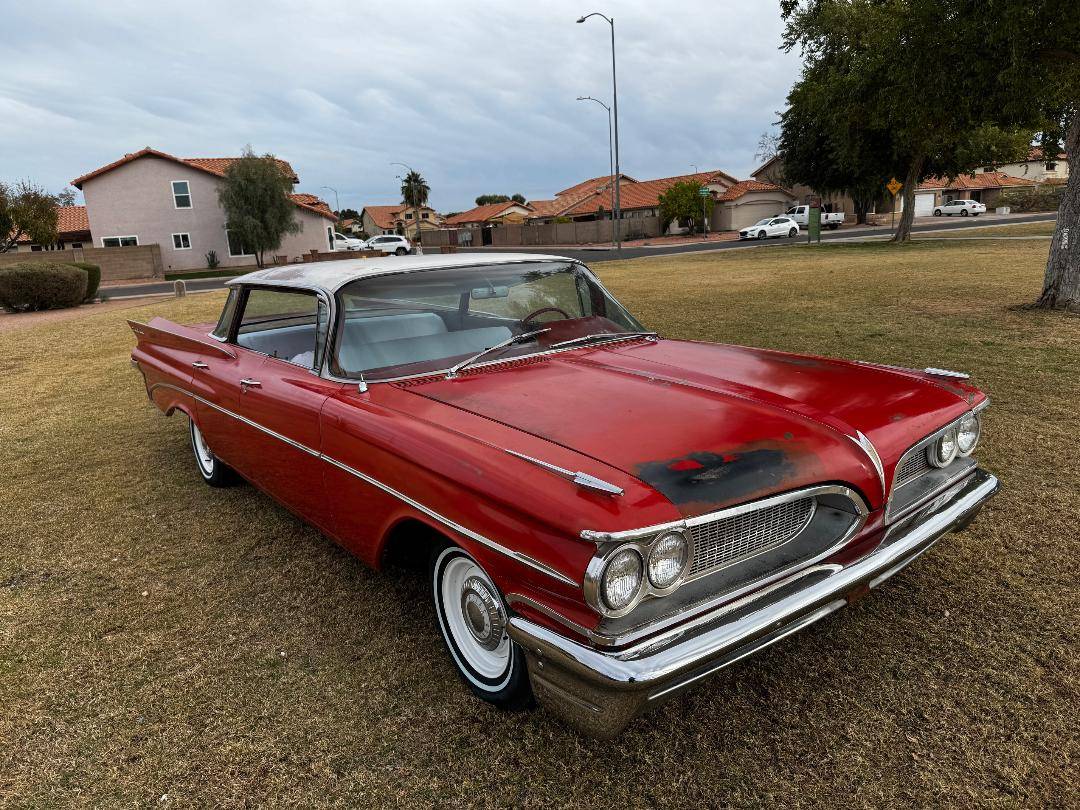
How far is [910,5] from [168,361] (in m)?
9.85

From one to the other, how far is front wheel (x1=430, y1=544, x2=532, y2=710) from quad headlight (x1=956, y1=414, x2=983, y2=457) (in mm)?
1929

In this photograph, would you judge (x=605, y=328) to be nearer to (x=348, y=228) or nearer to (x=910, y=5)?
(x=910, y=5)

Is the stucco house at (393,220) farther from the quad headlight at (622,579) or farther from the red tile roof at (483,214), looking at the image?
the quad headlight at (622,579)

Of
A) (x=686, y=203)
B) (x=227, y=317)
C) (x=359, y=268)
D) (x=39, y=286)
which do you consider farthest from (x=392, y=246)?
(x=359, y=268)

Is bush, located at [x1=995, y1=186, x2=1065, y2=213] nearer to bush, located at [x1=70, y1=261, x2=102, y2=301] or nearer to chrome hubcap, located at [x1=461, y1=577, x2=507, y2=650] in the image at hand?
bush, located at [x1=70, y1=261, x2=102, y2=301]

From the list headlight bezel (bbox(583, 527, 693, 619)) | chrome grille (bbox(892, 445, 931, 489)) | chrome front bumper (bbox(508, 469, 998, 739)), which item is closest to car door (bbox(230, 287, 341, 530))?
chrome front bumper (bbox(508, 469, 998, 739))

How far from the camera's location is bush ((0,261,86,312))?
1664cm

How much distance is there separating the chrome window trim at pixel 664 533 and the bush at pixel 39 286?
19.5 meters

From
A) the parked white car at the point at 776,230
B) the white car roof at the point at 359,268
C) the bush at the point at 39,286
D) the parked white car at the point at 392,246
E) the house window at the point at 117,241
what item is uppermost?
the house window at the point at 117,241

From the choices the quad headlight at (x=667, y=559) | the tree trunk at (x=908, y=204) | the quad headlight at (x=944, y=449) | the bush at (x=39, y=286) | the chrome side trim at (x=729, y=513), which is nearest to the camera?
the chrome side trim at (x=729, y=513)

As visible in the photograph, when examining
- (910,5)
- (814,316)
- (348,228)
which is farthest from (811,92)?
(348,228)

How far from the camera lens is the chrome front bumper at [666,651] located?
1812 mm

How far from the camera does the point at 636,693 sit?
70.7 inches

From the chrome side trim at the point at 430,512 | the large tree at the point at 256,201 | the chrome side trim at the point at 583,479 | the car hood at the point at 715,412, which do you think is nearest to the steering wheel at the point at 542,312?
the car hood at the point at 715,412
